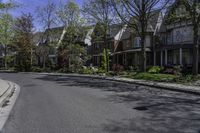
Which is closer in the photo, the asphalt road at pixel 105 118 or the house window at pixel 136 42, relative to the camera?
the asphalt road at pixel 105 118

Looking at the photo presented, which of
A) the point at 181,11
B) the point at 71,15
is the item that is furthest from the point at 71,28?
the point at 181,11

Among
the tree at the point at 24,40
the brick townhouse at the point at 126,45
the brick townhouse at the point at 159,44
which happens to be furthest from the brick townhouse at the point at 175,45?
the tree at the point at 24,40

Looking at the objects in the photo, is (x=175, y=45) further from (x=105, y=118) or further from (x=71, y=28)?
(x=105, y=118)

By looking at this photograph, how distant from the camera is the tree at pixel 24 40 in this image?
7019cm

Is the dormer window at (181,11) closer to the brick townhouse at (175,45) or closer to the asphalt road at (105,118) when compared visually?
the brick townhouse at (175,45)

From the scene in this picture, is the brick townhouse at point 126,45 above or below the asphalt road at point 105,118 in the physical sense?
above

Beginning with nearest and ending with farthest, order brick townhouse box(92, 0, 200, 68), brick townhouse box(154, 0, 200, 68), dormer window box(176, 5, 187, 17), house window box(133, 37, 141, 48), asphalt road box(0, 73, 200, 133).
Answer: asphalt road box(0, 73, 200, 133) < dormer window box(176, 5, 187, 17) < brick townhouse box(154, 0, 200, 68) < brick townhouse box(92, 0, 200, 68) < house window box(133, 37, 141, 48)

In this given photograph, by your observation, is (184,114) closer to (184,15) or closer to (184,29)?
(184,15)

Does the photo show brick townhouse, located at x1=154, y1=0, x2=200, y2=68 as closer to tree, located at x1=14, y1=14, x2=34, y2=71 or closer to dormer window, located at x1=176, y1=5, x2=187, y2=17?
dormer window, located at x1=176, y1=5, x2=187, y2=17

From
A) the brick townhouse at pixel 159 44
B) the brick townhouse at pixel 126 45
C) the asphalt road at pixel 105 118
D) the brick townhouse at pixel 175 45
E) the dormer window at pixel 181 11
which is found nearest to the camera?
the asphalt road at pixel 105 118

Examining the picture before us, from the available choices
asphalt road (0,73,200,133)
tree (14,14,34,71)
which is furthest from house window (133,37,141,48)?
asphalt road (0,73,200,133)

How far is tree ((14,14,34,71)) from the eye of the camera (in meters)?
70.2

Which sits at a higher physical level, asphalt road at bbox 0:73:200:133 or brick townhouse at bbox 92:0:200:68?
brick townhouse at bbox 92:0:200:68

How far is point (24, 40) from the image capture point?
7044 cm
